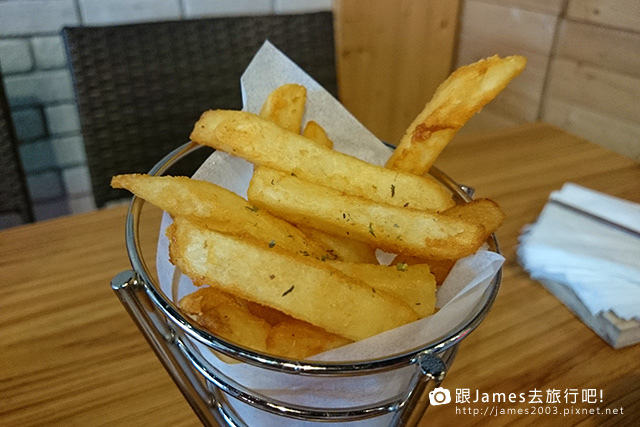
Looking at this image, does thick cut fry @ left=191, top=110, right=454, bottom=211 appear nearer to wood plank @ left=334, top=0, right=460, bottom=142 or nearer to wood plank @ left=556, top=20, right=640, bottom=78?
wood plank @ left=556, top=20, right=640, bottom=78

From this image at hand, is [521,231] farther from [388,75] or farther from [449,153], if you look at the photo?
[388,75]

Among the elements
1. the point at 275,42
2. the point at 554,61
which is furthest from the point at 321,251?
the point at 554,61

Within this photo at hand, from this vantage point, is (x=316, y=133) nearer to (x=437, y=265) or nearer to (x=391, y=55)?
(x=437, y=265)

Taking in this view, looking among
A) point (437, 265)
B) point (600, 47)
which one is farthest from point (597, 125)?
point (437, 265)

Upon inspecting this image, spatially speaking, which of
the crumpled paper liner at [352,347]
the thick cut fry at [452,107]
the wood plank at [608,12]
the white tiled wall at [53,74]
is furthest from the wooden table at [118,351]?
the wood plank at [608,12]

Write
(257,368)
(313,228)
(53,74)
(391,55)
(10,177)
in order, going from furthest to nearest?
(391,55)
(53,74)
(10,177)
(313,228)
(257,368)

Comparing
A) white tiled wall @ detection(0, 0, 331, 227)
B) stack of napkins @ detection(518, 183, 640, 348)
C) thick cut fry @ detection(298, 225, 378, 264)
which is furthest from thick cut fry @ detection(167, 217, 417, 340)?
white tiled wall @ detection(0, 0, 331, 227)
